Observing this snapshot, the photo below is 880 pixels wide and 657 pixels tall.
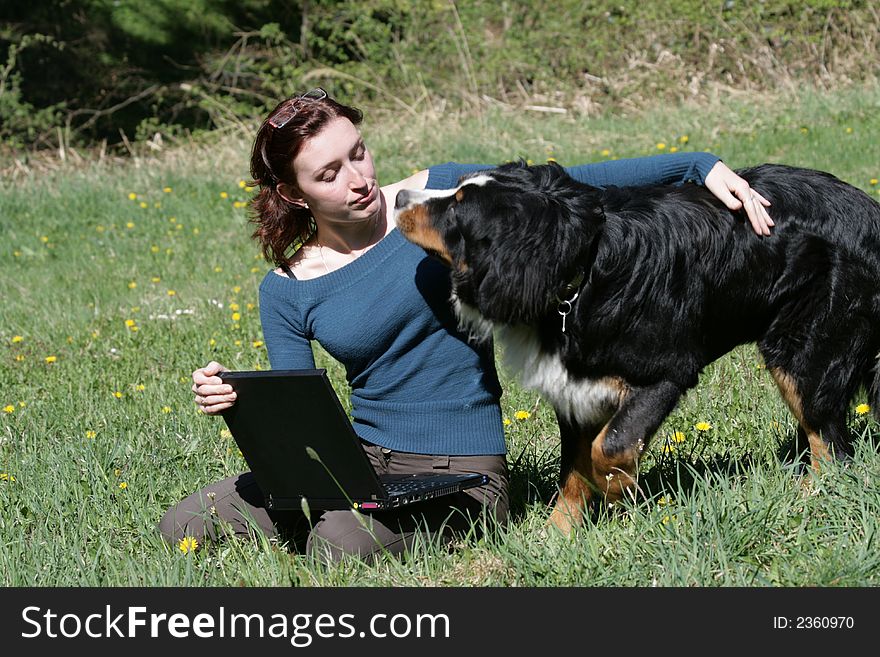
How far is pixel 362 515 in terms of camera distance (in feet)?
9.71

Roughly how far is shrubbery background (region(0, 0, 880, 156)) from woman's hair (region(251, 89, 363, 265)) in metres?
9.23

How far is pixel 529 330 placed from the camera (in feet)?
9.96

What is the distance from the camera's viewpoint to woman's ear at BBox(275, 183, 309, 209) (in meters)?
3.35

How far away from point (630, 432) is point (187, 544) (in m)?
1.39

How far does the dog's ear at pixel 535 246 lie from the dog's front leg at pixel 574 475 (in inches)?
19.3

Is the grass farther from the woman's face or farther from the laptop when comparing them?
the woman's face

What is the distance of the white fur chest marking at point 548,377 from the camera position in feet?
9.98

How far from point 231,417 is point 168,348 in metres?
2.85

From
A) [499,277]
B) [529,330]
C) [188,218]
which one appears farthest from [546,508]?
[188,218]

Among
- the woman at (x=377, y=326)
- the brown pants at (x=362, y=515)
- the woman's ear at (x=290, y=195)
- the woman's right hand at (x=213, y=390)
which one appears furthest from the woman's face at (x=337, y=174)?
the brown pants at (x=362, y=515)

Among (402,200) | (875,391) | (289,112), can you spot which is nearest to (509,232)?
(402,200)

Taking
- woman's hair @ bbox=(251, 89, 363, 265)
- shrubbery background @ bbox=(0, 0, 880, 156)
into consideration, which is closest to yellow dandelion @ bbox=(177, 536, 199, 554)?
woman's hair @ bbox=(251, 89, 363, 265)

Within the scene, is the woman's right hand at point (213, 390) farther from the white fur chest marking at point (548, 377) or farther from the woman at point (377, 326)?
the white fur chest marking at point (548, 377)
